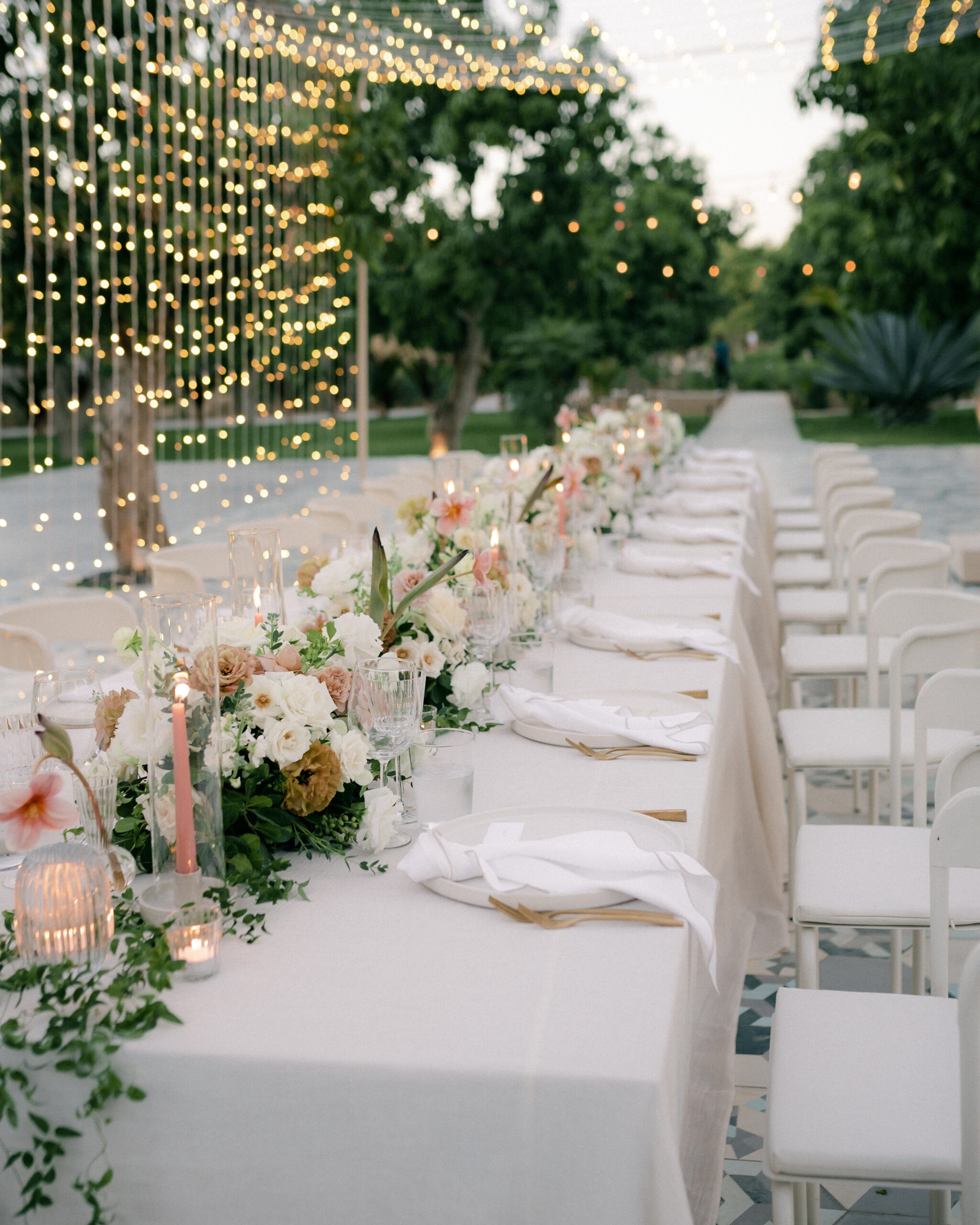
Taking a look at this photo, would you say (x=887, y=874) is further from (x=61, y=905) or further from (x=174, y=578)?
(x=174, y=578)

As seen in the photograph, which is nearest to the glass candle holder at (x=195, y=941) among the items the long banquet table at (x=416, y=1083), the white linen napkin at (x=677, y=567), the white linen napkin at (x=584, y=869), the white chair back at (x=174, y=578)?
the long banquet table at (x=416, y=1083)

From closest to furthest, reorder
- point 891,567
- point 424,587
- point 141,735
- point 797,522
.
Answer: point 141,735 → point 424,587 → point 891,567 → point 797,522

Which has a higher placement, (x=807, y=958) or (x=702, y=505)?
(x=702, y=505)

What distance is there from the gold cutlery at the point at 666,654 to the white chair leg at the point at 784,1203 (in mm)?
1312

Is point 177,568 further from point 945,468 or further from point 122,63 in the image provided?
point 945,468

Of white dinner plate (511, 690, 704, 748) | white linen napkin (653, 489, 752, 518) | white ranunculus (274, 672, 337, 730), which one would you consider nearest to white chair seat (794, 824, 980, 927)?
white dinner plate (511, 690, 704, 748)

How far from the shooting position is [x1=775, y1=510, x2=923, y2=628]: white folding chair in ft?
15.0

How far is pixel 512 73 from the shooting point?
7.71 metres

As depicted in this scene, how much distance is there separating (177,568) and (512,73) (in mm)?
5181

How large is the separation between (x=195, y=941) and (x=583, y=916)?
0.41m

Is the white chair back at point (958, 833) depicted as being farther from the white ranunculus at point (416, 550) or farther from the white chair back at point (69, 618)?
the white chair back at point (69, 618)

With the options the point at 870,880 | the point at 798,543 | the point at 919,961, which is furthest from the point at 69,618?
the point at 798,543

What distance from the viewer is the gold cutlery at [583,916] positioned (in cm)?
137

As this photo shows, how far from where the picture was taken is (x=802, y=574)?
5.46 meters
